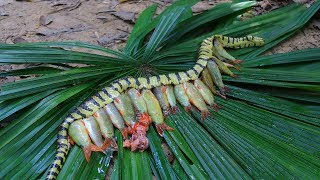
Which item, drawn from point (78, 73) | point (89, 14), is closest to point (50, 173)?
point (78, 73)

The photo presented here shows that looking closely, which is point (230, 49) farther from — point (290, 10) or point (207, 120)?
point (207, 120)

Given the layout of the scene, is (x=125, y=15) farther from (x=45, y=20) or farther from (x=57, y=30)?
(x=45, y=20)

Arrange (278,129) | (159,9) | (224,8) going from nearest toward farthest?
(278,129) → (224,8) → (159,9)

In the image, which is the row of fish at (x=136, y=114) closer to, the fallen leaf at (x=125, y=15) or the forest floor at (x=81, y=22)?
the forest floor at (x=81, y=22)

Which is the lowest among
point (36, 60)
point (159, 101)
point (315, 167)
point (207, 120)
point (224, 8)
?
point (315, 167)

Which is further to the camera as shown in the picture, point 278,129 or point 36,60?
point 36,60
